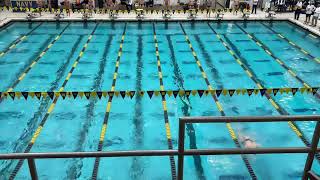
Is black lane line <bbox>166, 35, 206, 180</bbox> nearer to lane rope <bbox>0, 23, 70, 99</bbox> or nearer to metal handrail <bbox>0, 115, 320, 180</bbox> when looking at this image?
metal handrail <bbox>0, 115, 320, 180</bbox>

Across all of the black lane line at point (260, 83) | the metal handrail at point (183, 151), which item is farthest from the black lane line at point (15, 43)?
the metal handrail at point (183, 151)

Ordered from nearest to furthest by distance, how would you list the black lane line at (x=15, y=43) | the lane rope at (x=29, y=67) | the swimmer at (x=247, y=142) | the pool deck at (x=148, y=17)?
the swimmer at (x=247, y=142) < the lane rope at (x=29, y=67) < the black lane line at (x=15, y=43) < the pool deck at (x=148, y=17)

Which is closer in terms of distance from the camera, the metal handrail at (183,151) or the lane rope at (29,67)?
the metal handrail at (183,151)

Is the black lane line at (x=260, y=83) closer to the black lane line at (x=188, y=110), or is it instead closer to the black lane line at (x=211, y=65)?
the black lane line at (x=211, y=65)

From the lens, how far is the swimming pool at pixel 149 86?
6.04 m

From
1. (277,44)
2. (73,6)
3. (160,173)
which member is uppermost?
(73,6)

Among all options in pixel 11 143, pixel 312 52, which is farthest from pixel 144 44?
pixel 11 143

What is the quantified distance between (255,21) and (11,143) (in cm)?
1321

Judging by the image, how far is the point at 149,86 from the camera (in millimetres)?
9117

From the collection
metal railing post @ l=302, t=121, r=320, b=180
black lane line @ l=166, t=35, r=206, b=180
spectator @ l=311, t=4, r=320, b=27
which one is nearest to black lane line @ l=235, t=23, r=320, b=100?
spectator @ l=311, t=4, r=320, b=27

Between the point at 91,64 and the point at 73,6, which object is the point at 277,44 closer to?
the point at 91,64

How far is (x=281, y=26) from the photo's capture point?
51.4 ft

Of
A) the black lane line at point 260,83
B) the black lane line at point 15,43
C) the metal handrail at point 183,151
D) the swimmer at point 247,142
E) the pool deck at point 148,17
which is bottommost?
the swimmer at point 247,142

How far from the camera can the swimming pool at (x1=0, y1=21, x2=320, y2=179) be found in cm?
604
